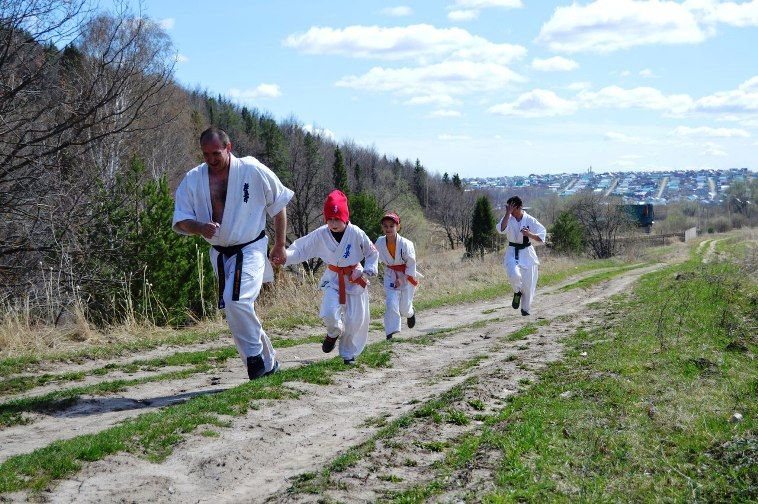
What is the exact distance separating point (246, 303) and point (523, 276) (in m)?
10.3

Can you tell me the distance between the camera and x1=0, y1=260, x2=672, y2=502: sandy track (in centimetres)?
544

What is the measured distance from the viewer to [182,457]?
6070 millimetres

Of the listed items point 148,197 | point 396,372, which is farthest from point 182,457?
point 148,197

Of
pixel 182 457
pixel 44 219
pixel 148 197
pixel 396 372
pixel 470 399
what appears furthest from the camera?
pixel 148 197

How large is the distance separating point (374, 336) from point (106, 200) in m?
6.72

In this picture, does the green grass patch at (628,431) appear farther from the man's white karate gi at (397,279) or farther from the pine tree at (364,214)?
the pine tree at (364,214)

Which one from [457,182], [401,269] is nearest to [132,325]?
[401,269]

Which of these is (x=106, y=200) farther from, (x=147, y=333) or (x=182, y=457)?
(x=182, y=457)

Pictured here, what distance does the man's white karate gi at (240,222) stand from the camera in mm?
8320

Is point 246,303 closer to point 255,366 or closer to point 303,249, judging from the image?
point 255,366

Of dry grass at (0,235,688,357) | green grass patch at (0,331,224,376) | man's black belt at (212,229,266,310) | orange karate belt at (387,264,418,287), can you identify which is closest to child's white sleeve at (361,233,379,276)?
man's black belt at (212,229,266,310)

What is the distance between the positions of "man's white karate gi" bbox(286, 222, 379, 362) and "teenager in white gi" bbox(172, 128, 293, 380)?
196 centimetres

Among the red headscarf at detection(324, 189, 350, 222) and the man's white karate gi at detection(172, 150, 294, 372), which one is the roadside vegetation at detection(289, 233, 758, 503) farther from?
the red headscarf at detection(324, 189, 350, 222)

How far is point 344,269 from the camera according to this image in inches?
418
